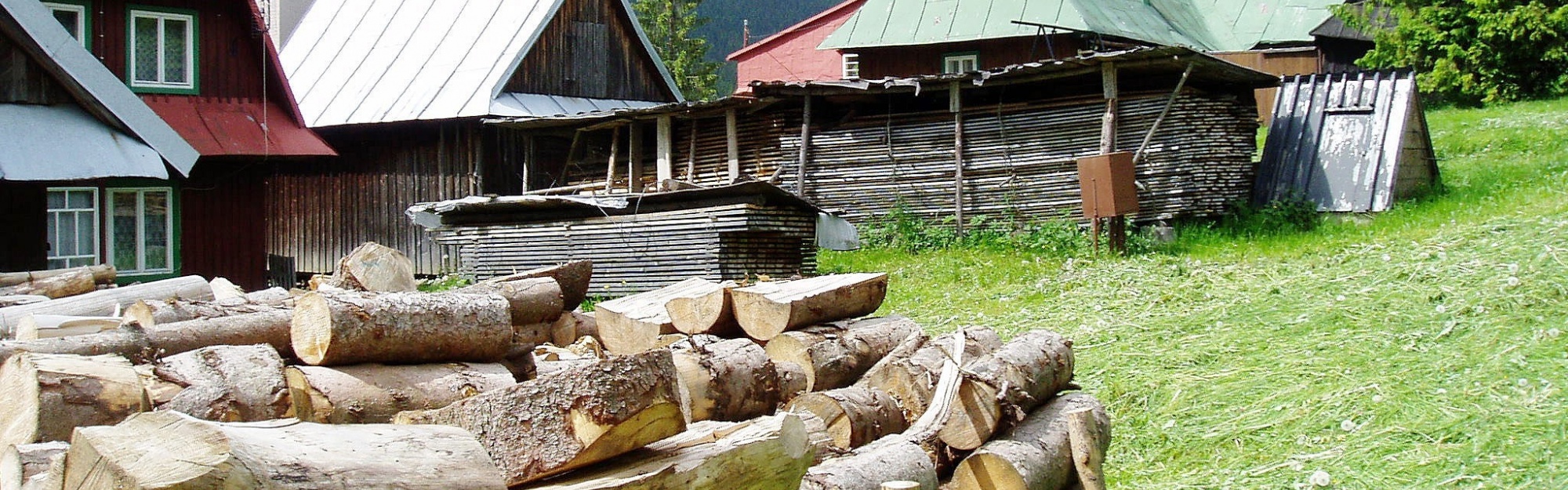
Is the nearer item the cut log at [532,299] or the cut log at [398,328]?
the cut log at [398,328]

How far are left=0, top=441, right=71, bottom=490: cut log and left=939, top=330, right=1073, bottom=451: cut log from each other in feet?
12.2

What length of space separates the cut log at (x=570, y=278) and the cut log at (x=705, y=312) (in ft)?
4.53

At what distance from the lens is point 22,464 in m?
3.90

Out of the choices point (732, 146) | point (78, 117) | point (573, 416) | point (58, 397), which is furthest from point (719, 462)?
point (732, 146)

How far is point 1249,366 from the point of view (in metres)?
8.73

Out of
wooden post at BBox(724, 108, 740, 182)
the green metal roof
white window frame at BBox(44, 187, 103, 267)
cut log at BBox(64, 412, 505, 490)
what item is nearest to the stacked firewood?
cut log at BBox(64, 412, 505, 490)

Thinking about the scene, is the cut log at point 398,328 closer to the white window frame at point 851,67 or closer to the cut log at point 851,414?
the cut log at point 851,414

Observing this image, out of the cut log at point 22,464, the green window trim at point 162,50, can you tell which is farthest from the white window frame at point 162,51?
the cut log at point 22,464

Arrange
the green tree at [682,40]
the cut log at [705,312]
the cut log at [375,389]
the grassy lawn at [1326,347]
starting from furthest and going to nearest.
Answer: the green tree at [682,40], the cut log at [705,312], the grassy lawn at [1326,347], the cut log at [375,389]

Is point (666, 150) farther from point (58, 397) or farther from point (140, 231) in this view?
point (58, 397)

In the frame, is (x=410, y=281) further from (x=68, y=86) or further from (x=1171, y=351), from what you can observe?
(x=68, y=86)

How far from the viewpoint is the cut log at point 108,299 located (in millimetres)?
8812

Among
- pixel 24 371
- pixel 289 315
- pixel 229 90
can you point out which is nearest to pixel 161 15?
pixel 229 90

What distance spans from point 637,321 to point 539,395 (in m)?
4.23
